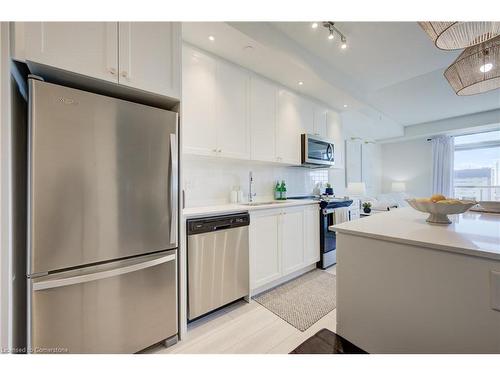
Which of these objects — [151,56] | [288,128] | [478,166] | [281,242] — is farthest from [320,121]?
[478,166]

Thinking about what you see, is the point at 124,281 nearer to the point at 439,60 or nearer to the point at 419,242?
the point at 419,242

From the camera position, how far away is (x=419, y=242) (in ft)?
2.66

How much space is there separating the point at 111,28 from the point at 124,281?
58.6 inches

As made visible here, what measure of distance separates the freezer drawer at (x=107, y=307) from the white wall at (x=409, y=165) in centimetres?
714

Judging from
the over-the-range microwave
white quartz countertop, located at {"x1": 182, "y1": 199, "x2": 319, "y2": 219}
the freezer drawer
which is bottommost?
the freezer drawer

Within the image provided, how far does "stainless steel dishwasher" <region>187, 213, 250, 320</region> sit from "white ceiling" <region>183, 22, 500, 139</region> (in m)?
1.58

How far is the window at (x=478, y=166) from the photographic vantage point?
4.88 meters

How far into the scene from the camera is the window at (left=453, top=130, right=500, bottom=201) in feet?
16.0

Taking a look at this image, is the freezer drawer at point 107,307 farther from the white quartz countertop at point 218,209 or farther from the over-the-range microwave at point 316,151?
the over-the-range microwave at point 316,151

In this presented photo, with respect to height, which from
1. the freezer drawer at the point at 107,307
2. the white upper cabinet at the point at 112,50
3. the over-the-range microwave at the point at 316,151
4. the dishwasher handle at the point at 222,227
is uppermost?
the white upper cabinet at the point at 112,50

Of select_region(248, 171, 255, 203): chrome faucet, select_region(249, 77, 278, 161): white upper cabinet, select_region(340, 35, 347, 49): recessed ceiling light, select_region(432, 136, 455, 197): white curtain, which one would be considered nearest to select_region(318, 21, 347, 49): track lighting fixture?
select_region(340, 35, 347, 49): recessed ceiling light

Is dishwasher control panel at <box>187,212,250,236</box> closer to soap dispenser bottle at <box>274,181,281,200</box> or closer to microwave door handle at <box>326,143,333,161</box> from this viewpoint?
soap dispenser bottle at <box>274,181,281,200</box>

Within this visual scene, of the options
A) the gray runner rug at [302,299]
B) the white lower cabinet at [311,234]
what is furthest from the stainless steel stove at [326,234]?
the gray runner rug at [302,299]
